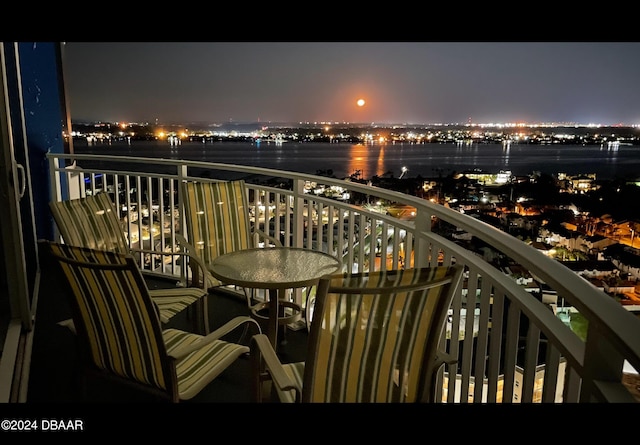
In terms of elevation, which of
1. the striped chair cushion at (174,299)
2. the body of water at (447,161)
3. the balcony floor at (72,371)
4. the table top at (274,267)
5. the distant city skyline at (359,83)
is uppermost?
the distant city skyline at (359,83)

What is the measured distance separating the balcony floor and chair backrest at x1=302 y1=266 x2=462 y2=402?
1.35 metres

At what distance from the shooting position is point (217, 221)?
4.32 metres

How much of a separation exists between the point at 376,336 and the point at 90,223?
9.17 ft

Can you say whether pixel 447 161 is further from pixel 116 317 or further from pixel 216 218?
pixel 116 317

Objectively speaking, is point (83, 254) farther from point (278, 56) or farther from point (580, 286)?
point (278, 56)

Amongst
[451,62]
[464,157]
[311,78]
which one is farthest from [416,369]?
[464,157]

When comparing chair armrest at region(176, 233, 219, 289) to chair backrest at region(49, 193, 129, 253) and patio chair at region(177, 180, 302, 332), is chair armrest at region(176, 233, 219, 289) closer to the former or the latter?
patio chair at region(177, 180, 302, 332)

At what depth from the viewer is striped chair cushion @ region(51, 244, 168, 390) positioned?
82.8 inches

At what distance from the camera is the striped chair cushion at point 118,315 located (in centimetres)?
210

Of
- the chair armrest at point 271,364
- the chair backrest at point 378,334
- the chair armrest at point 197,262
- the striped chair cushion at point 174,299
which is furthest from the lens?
the chair armrest at point 197,262

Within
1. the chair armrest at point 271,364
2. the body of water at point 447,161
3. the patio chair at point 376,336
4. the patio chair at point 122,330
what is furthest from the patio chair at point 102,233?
the body of water at point 447,161

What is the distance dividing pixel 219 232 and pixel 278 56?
1762 centimetres

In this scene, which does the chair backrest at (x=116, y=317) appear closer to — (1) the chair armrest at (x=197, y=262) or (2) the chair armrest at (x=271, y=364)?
(2) the chair armrest at (x=271, y=364)

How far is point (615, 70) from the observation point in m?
38.7
